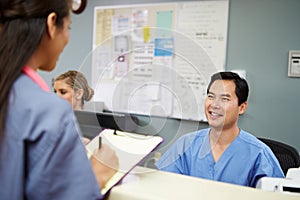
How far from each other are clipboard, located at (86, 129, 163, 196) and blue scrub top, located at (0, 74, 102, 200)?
9 centimetres

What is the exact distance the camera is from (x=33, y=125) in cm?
46

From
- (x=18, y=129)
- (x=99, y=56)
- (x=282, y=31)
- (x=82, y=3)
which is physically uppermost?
(x=82, y=3)

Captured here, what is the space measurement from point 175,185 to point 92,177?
15 cm

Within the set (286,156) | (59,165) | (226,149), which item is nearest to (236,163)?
(226,149)

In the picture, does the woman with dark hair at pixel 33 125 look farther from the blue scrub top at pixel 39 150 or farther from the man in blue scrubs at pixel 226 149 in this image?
the man in blue scrubs at pixel 226 149

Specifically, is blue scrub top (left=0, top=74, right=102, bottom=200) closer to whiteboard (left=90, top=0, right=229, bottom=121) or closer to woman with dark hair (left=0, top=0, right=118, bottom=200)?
woman with dark hair (left=0, top=0, right=118, bottom=200)

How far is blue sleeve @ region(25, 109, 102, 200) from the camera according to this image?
0.47m

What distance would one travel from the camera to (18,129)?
0.47 m

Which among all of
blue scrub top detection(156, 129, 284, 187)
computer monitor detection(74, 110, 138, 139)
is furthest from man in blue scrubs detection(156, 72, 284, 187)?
computer monitor detection(74, 110, 138, 139)

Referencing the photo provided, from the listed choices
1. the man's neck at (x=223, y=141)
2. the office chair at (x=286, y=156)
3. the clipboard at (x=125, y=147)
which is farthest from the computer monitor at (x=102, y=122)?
the office chair at (x=286, y=156)

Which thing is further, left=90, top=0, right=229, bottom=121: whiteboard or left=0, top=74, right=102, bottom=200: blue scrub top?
left=90, top=0, right=229, bottom=121: whiteboard

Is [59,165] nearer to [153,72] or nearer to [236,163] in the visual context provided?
[153,72]

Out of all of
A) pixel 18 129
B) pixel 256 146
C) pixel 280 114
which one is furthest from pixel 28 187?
pixel 280 114

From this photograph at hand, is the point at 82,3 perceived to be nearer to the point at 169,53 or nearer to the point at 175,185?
the point at 169,53
